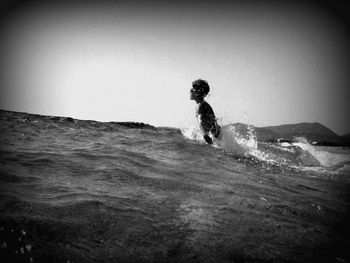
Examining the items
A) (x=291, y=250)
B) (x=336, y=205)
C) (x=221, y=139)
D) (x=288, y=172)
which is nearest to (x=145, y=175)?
(x=291, y=250)

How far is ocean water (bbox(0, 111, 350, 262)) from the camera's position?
5.46 feet

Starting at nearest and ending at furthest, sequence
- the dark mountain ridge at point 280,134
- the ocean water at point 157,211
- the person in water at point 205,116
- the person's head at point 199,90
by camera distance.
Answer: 1. the ocean water at point 157,211
2. the person in water at point 205,116
3. the person's head at point 199,90
4. the dark mountain ridge at point 280,134

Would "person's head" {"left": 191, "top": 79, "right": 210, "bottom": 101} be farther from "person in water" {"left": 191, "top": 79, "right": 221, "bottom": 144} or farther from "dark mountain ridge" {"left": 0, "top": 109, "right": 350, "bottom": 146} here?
"dark mountain ridge" {"left": 0, "top": 109, "right": 350, "bottom": 146}

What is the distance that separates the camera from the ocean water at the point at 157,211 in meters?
1.66

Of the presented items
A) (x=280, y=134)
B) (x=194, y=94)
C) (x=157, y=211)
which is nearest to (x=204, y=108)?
(x=194, y=94)

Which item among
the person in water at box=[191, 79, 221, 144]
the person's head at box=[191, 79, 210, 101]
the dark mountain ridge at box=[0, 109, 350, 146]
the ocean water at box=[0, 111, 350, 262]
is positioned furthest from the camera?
the dark mountain ridge at box=[0, 109, 350, 146]

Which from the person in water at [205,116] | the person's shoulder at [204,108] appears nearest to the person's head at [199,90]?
the person in water at [205,116]

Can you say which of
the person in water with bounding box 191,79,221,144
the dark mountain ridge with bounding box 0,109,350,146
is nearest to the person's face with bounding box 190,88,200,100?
the person in water with bounding box 191,79,221,144

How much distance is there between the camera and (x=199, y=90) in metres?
7.36

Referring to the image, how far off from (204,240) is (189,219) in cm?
36

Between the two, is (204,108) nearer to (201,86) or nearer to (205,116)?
(205,116)

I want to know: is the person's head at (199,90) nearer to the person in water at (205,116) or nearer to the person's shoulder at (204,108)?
the person in water at (205,116)

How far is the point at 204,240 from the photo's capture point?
6.19 feet

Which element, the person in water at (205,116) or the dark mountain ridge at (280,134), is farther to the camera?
the dark mountain ridge at (280,134)
